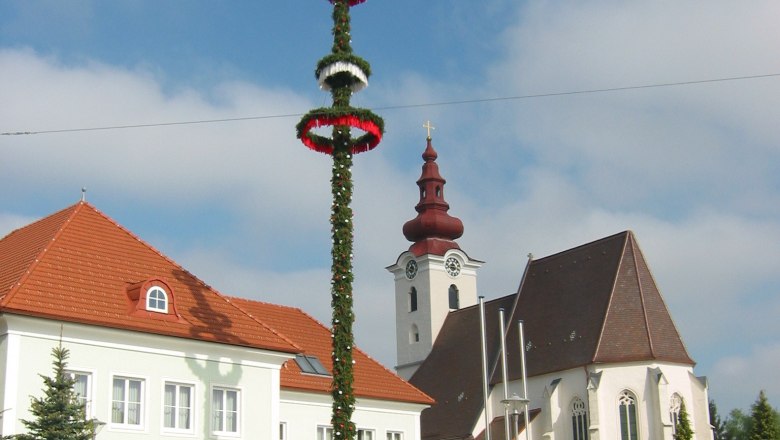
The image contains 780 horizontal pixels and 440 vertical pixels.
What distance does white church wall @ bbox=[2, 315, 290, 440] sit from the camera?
74.0 ft

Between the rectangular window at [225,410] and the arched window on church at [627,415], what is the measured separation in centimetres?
2535

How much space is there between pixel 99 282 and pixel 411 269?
134 feet

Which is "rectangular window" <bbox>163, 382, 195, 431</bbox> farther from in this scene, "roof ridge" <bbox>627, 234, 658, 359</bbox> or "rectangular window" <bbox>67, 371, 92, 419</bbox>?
"roof ridge" <bbox>627, 234, 658, 359</bbox>

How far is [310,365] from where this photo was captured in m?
31.2

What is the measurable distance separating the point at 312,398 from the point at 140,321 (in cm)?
724

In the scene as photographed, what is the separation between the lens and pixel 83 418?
706 inches

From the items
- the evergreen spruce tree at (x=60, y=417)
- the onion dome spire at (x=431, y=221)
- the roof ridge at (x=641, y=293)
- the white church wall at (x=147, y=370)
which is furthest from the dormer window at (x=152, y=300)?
the onion dome spire at (x=431, y=221)

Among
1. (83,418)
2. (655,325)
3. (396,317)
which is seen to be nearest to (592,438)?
(655,325)

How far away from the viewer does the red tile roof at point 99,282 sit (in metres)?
23.3

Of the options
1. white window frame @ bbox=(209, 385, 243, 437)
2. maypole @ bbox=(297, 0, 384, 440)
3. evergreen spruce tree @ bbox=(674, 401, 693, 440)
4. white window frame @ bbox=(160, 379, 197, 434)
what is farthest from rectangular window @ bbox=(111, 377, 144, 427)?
evergreen spruce tree @ bbox=(674, 401, 693, 440)

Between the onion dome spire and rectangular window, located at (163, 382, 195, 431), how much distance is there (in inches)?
1545

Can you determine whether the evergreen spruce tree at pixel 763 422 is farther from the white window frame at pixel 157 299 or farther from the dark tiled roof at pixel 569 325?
the white window frame at pixel 157 299

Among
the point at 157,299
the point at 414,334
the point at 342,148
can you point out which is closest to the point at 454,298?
the point at 414,334

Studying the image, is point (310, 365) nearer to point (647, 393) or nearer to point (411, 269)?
point (647, 393)
